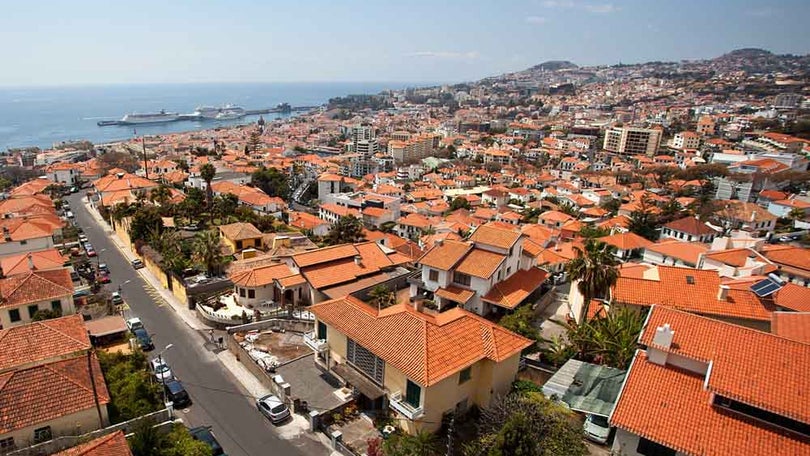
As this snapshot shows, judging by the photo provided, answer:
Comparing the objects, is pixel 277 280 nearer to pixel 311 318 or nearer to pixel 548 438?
pixel 311 318

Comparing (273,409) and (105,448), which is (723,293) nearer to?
(273,409)

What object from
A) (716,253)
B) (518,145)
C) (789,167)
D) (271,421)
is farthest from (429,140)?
(271,421)

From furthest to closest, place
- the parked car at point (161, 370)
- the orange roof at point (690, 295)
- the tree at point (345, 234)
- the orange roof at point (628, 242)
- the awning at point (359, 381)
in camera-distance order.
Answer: the orange roof at point (628, 242) < the tree at point (345, 234) < the orange roof at point (690, 295) < the parked car at point (161, 370) < the awning at point (359, 381)

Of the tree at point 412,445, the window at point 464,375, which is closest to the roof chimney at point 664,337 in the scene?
the window at point 464,375

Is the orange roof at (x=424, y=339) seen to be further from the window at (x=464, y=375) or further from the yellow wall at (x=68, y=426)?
the yellow wall at (x=68, y=426)

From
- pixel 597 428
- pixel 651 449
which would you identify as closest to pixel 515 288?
pixel 597 428

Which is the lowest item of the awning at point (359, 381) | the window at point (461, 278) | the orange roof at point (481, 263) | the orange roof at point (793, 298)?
the awning at point (359, 381)
